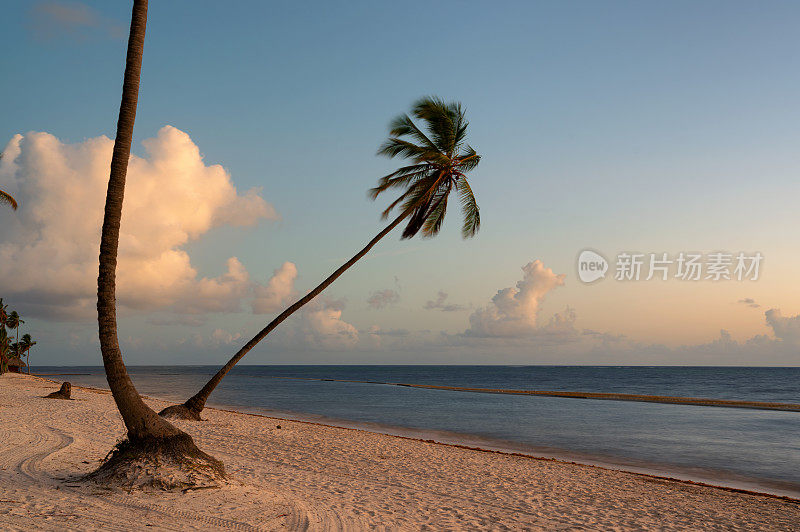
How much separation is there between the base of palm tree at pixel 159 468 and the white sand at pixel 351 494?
0.23m

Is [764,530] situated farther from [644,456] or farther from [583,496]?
[644,456]

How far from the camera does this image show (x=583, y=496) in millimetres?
10055

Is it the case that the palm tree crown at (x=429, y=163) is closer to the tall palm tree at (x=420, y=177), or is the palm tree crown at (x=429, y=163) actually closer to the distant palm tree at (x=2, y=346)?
the tall palm tree at (x=420, y=177)

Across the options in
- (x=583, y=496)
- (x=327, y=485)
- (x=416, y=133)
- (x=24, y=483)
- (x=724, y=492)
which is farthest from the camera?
(x=416, y=133)

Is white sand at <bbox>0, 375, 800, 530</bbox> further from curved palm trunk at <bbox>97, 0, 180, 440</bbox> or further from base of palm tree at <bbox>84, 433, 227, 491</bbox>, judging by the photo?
curved palm trunk at <bbox>97, 0, 180, 440</bbox>

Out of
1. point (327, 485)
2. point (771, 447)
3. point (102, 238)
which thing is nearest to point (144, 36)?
point (102, 238)

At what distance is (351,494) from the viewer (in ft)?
28.7

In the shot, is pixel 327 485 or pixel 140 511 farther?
pixel 327 485

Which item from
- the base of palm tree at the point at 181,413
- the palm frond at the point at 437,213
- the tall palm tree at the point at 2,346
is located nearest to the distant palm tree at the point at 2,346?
the tall palm tree at the point at 2,346

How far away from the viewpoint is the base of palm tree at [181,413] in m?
18.3

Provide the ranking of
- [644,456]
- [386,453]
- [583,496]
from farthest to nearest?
[644,456] → [386,453] → [583,496]

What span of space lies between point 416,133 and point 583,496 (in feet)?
43.4

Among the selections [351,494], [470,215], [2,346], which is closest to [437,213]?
[470,215]

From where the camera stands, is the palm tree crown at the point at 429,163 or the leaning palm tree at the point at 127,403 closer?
the leaning palm tree at the point at 127,403
